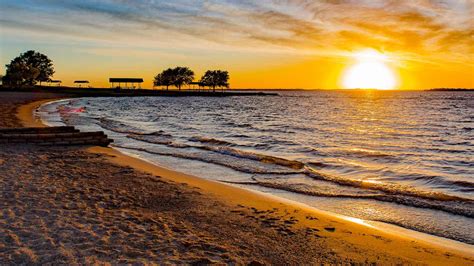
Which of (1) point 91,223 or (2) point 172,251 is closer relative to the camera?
(2) point 172,251

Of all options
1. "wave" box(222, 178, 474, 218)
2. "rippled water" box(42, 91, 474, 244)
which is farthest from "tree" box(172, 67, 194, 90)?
"wave" box(222, 178, 474, 218)

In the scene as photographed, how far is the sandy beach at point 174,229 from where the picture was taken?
17.1 ft

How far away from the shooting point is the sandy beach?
205 inches

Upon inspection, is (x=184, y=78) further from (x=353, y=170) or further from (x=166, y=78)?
(x=353, y=170)

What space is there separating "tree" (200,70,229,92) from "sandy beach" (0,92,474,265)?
16752 centimetres

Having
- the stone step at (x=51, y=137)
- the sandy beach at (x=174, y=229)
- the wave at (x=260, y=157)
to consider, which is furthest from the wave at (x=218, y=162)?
the sandy beach at (x=174, y=229)

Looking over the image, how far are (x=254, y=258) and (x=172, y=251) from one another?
114cm

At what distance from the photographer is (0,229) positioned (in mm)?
5715

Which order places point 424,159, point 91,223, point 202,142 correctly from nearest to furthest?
point 91,223 → point 424,159 → point 202,142

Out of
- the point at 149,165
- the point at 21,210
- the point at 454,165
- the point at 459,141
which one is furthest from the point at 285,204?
the point at 459,141

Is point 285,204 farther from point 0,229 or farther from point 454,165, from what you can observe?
point 454,165

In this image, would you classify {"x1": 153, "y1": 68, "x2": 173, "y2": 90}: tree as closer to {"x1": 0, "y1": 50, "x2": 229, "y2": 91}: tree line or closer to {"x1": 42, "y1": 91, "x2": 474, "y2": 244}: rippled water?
{"x1": 0, "y1": 50, "x2": 229, "y2": 91}: tree line

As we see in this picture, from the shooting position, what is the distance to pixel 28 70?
101 m

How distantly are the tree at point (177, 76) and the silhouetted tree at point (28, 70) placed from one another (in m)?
49.9
